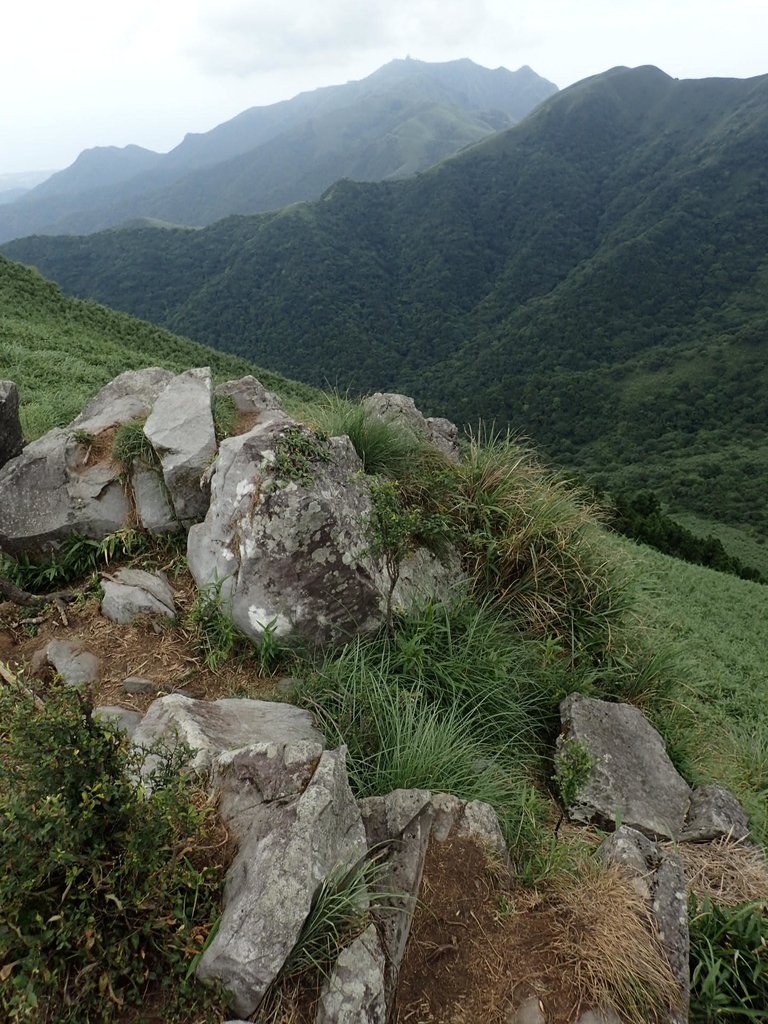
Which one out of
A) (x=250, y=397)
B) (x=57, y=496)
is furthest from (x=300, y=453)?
(x=250, y=397)

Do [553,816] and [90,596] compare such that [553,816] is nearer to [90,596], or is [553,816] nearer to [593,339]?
[90,596]

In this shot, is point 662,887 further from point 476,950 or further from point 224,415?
point 224,415

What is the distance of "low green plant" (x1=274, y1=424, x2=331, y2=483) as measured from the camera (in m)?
4.89

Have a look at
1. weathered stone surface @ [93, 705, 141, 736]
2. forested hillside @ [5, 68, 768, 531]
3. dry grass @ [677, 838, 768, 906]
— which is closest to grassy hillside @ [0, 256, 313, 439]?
weathered stone surface @ [93, 705, 141, 736]

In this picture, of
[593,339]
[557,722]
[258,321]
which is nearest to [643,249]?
[593,339]

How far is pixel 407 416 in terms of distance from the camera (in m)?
7.44

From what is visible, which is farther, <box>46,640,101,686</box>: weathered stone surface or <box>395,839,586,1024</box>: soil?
<box>46,640,101,686</box>: weathered stone surface

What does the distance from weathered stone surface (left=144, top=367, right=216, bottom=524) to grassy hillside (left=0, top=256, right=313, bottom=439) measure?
9.02ft

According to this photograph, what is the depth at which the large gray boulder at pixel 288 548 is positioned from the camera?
460cm

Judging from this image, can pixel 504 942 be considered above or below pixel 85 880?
below

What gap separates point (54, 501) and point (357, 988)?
4.75 meters

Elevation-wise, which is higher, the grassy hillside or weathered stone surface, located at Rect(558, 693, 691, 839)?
the grassy hillside

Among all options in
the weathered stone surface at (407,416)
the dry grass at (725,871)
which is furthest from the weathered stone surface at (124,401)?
the dry grass at (725,871)

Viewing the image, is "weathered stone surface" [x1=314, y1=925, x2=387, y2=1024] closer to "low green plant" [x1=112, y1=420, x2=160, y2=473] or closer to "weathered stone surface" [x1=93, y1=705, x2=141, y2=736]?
"weathered stone surface" [x1=93, y1=705, x2=141, y2=736]
